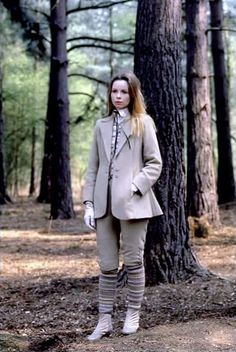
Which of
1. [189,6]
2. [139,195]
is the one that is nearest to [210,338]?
[139,195]

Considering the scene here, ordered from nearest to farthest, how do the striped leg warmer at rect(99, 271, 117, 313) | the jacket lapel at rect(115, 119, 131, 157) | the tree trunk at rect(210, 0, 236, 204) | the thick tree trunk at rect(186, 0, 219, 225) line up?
the jacket lapel at rect(115, 119, 131, 157)
the striped leg warmer at rect(99, 271, 117, 313)
the thick tree trunk at rect(186, 0, 219, 225)
the tree trunk at rect(210, 0, 236, 204)

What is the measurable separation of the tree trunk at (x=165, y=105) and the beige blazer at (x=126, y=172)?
5.30ft

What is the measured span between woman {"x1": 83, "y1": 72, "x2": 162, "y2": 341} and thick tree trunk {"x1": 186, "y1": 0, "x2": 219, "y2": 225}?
6.41 meters

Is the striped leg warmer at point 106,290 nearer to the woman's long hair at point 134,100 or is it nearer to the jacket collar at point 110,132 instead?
the jacket collar at point 110,132

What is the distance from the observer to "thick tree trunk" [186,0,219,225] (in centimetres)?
1045

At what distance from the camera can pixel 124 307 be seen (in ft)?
17.3

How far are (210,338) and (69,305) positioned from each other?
1882 mm

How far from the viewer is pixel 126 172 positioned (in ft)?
13.1

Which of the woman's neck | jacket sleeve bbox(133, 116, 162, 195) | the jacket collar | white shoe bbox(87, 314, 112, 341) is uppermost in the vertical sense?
the woman's neck

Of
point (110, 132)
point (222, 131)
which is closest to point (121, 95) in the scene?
point (110, 132)

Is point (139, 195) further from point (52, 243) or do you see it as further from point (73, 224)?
point (73, 224)

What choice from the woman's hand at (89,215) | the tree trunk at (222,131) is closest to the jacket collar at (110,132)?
the woman's hand at (89,215)

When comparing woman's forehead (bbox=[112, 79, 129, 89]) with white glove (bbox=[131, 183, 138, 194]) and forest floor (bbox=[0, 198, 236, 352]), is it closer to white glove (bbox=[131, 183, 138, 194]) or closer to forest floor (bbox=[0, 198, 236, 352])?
white glove (bbox=[131, 183, 138, 194])

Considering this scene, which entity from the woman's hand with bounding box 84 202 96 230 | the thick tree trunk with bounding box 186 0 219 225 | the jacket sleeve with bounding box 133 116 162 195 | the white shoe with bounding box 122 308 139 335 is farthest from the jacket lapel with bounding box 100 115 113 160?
the thick tree trunk with bounding box 186 0 219 225
